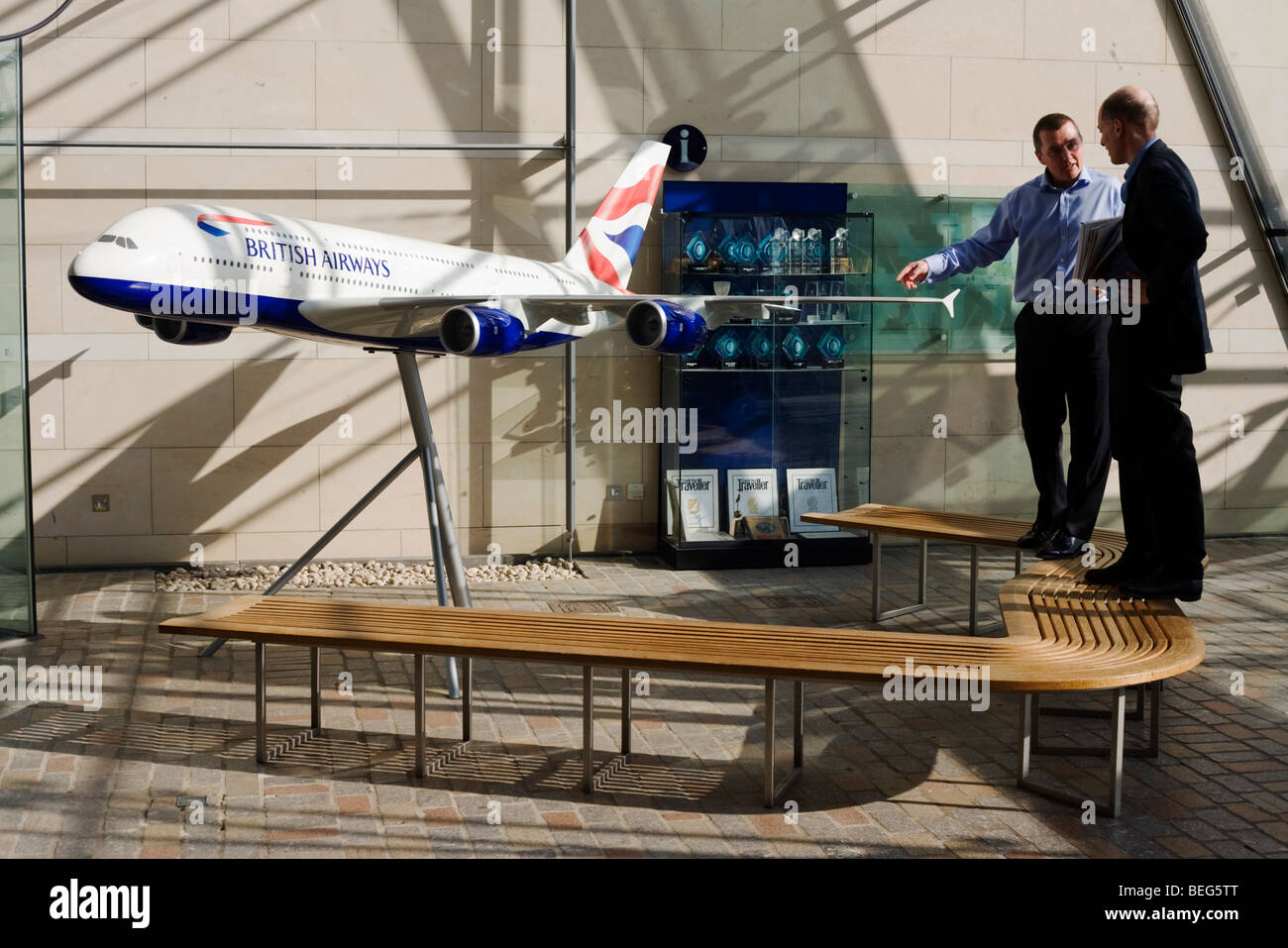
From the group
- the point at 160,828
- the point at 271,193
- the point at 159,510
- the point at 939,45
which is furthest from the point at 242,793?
the point at 939,45

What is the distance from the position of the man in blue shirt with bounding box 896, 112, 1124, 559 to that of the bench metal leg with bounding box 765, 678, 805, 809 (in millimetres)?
1911

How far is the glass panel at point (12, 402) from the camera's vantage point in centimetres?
763

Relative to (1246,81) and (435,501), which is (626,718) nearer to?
(435,501)

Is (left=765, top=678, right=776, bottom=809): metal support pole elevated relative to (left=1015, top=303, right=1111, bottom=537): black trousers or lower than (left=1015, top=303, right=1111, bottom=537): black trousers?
lower

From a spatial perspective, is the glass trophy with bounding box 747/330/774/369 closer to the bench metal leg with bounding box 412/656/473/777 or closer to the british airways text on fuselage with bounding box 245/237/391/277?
the british airways text on fuselage with bounding box 245/237/391/277

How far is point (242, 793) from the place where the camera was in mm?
5188

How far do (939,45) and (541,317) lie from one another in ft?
17.2

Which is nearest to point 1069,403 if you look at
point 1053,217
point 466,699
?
point 1053,217

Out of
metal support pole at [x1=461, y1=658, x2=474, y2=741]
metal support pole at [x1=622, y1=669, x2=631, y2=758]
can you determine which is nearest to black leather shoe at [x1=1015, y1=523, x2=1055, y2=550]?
metal support pole at [x1=622, y1=669, x2=631, y2=758]

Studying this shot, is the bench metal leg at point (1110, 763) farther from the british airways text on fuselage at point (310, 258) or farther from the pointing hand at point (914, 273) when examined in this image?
the british airways text on fuselage at point (310, 258)

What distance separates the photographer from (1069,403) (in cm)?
677

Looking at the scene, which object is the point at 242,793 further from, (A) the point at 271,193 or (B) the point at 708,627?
(A) the point at 271,193

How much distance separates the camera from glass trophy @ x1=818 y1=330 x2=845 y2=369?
10344 millimetres

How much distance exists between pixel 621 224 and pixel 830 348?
212 cm
